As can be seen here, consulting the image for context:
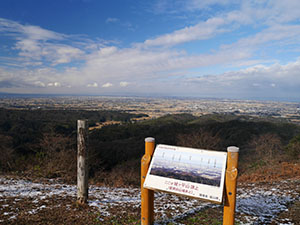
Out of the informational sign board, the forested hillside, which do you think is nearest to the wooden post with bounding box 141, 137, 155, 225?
the informational sign board

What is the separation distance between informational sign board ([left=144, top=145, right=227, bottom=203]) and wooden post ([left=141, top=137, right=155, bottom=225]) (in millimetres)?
171

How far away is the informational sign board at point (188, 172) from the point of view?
2916 mm

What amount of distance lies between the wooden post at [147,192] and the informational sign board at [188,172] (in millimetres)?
171

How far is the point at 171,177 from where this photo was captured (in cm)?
321

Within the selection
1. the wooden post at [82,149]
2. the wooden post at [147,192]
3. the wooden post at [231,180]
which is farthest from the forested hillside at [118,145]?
the wooden post at [231,180]

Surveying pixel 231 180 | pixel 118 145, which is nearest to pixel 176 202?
pixel 231 180

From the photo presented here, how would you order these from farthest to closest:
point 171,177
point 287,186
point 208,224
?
point 287,186, point 208,224, point 171,177

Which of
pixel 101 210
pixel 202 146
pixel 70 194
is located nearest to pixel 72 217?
pixel 101 210

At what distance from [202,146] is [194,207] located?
63.7ft

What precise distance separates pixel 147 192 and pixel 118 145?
92.8 ft

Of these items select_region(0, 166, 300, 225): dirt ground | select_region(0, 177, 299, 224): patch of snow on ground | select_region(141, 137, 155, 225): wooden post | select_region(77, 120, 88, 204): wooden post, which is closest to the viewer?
select_region(141, 137, 155, 225): wooden post

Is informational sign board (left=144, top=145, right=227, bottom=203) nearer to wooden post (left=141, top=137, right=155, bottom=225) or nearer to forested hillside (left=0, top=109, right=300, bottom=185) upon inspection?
wooden post (left=141, top=137, right=155, bottom=225)

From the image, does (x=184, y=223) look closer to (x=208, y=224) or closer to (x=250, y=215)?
(x=208, y=224)

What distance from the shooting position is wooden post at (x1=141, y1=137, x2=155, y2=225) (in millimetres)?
3629
